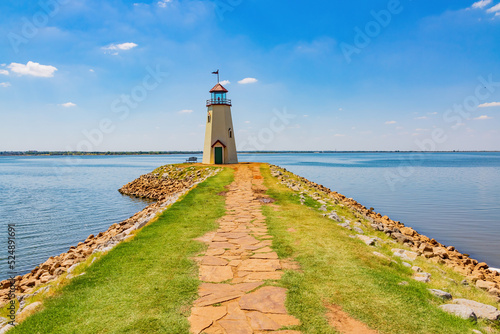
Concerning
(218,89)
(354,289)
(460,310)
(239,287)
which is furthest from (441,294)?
(218,89)

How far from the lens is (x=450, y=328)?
437cm

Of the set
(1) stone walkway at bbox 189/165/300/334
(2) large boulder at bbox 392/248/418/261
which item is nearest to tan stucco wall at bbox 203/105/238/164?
(1) stone walkway at bbox 189/165/300/334

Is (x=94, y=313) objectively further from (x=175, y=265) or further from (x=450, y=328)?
(x=450, y=328)

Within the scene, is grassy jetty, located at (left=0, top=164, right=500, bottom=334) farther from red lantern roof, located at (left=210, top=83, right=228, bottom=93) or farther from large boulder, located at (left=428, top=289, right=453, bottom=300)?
red lantern roof, located at (left=210, top=83, right=228, bottom=93)

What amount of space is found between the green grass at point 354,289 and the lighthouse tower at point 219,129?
93.2ft

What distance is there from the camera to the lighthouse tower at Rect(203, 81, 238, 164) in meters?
36.4

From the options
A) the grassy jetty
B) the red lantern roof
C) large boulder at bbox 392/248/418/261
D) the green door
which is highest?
the red lantern roof

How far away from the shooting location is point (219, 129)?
36594 millimetres

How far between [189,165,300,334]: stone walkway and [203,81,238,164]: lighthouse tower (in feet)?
89.5

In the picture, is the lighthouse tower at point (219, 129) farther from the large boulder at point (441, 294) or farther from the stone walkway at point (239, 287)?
the large boulder at point (441, 294)

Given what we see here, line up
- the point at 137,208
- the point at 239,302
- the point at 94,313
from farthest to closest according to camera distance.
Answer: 1. the point at 137,208
2. the point at 239,302
3. the point at 94,313

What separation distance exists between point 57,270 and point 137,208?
1651cm

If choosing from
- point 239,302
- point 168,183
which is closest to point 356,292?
point 239,302

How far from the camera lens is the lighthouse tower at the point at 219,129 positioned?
36.4 metres
